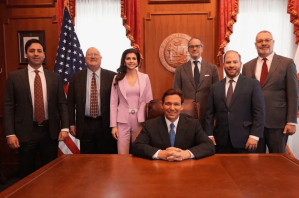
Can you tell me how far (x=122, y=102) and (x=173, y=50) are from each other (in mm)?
1713

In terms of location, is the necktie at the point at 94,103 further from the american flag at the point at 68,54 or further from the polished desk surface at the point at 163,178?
the american flag at the point at 68,54

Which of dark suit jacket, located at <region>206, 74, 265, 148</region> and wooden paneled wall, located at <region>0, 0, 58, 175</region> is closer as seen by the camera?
dark suit jacket, located at <region>206, 74, 265, 148</region>

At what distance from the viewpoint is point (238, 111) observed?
2.51m

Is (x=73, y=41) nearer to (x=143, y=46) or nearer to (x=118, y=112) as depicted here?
(x=143, y=46)

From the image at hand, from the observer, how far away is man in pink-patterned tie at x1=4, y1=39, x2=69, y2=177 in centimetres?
258

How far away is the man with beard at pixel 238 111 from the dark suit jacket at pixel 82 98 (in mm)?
1180

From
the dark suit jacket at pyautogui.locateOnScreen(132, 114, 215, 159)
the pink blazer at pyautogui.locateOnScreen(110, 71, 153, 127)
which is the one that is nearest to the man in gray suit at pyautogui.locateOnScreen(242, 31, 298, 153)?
the dark suit jacket at pyautogui.locateOnScreen(132, 114, 215, 159)

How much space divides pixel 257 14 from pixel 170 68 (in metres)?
1.63

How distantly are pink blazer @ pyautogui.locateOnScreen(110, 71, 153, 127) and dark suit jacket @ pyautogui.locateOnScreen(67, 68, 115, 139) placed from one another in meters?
0.14

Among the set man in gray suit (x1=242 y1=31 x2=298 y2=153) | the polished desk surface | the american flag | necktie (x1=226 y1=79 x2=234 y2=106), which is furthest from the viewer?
the american flag

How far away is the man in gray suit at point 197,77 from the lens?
→ 3100mm

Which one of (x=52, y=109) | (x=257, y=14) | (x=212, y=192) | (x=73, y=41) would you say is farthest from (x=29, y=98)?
(x=257, y=14)

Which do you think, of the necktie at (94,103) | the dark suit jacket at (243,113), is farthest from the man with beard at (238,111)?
the necktie at (94,103)

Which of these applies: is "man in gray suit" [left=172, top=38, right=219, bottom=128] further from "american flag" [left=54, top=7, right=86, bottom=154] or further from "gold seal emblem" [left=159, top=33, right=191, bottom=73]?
"american flag" [left=54, top=7, right=86, bottom=154]
